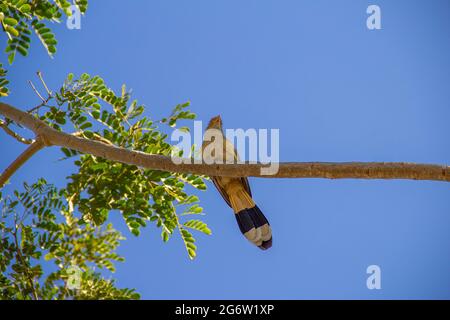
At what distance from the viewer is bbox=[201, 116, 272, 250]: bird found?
173 inches

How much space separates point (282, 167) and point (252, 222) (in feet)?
3.81

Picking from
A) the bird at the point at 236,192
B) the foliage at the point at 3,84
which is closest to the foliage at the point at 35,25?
the foliage at the point at 3,84

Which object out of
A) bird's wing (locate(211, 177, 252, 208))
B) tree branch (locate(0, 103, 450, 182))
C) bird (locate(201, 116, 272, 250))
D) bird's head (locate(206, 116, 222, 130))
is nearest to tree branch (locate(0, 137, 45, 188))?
tree branch (locate(0, 103, 450, 182))

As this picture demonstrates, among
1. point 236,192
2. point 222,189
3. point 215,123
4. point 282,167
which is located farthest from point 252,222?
point 215,123

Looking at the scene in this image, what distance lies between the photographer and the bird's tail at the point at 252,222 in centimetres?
439

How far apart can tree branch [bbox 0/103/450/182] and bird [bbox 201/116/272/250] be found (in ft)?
1.02

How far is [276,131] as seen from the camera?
498cm

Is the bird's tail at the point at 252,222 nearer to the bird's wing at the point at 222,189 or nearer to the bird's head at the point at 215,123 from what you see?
the bird's wing at the point at 222,189

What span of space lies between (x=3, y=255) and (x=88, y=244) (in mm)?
885

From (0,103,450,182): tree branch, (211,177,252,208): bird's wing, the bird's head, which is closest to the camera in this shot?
(0,103,450,182): tree branch

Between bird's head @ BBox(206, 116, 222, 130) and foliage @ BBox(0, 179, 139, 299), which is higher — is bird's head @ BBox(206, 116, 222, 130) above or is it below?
above

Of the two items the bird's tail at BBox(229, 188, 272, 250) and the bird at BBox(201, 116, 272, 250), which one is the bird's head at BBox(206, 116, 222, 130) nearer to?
the bird at BBox(201, 116, 272, 250)
